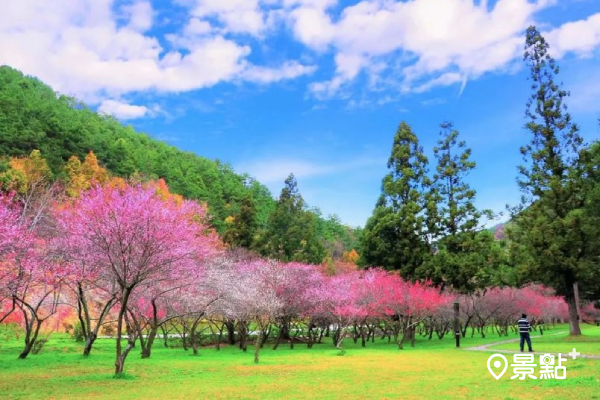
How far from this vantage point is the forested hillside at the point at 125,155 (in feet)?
192

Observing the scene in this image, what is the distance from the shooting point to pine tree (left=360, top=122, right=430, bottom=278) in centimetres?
3866

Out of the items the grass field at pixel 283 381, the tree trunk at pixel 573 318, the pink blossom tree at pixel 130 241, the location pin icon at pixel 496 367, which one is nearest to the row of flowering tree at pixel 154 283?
the pink blossom tree at pixel 130 241

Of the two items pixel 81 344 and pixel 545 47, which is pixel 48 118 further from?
pixel 545 47

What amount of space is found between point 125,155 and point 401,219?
52.0m

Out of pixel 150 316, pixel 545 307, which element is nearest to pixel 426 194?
pixel 150 316

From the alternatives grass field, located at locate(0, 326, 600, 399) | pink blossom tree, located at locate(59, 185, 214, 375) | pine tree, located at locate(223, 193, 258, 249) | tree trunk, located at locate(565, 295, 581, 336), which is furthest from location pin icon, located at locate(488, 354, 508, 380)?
pine tree, located at locate(223, 193, 258, 249)

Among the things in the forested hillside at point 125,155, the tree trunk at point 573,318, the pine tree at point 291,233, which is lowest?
the tree trunk at point 573,318

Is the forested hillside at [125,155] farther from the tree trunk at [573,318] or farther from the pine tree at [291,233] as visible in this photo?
the tree trunk at [573,318]

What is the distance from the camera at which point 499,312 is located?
4881 centimetres

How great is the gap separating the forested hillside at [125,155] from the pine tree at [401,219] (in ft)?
25.9

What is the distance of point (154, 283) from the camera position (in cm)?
1858

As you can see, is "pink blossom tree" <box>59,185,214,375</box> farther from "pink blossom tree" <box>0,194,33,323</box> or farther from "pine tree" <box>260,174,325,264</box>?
"pine tree" <box>260,174,325,264</box>

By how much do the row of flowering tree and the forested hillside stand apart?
12342 mm

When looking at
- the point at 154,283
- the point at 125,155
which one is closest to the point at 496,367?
the point at 154,283
